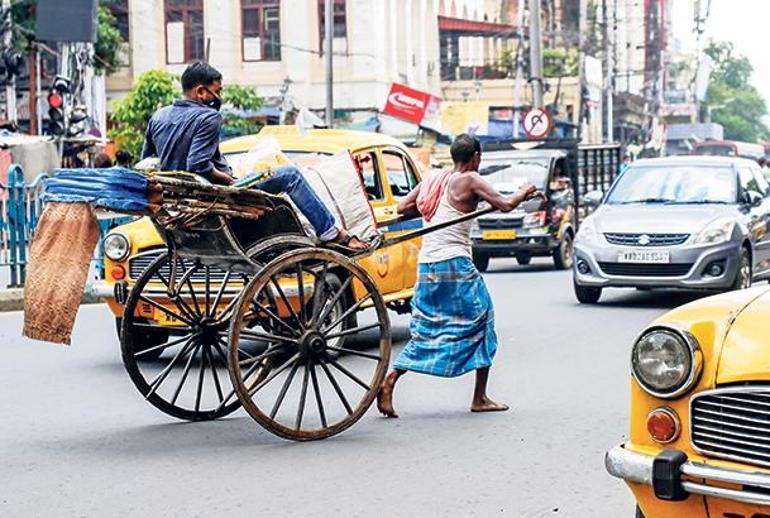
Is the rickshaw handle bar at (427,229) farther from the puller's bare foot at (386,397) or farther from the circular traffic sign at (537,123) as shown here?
the circular traffic sign at (537,123)

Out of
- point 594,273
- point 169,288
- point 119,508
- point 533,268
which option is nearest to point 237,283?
point 169,288

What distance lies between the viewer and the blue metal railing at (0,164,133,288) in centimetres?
1467

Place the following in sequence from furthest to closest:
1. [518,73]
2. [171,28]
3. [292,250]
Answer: [518,73]
[171,28]
[292,250]

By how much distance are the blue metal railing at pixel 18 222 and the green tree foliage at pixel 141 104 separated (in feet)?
69.1

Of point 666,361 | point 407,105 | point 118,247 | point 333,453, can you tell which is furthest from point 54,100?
point 666,361

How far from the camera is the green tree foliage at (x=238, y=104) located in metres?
38.2

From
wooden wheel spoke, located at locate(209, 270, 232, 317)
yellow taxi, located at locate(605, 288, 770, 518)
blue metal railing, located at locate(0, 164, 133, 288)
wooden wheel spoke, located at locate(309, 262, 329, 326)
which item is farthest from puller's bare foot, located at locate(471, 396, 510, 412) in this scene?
blue metal railing, located at locate(0, 164, 133, 288)

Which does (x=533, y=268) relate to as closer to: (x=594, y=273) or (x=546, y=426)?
(x=594, y=273)

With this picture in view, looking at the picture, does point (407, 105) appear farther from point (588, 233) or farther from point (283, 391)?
point (283, 391)

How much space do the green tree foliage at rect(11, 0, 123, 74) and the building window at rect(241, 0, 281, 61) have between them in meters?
3.94

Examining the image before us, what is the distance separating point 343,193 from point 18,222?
7788mm

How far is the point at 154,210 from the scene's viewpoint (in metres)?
6.89

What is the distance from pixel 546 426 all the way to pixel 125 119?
3060 cm

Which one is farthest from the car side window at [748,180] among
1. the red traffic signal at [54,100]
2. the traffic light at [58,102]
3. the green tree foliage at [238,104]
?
the green tree foliage at [238,104]
